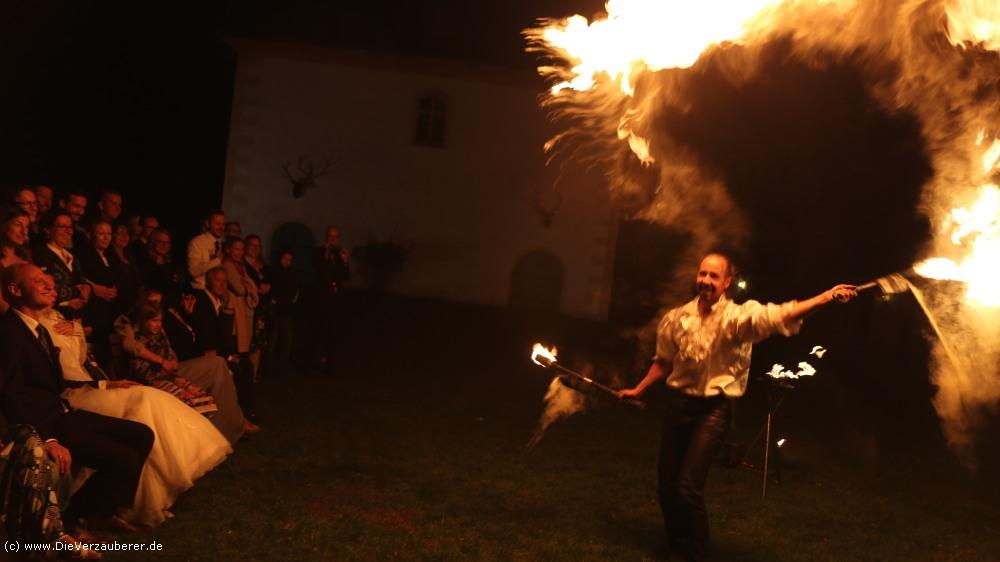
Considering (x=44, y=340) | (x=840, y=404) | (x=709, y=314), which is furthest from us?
(x=840, y=404)

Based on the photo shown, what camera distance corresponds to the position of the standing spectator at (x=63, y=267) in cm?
653

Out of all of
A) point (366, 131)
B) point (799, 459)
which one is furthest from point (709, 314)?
point (366, 131)

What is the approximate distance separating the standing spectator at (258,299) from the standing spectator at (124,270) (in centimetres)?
130

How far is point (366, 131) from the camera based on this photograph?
2348 centimetres

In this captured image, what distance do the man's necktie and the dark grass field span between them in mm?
1198

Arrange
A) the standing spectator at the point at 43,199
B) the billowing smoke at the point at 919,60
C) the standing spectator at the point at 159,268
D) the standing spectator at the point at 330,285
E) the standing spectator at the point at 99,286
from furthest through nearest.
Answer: the standing spectator at the point at 330,285, the standing spectator at the point at 159,268, the standing spectator at the point at 43,199, the standing spectator at the point at 99,286, the billowing smoke at the point at 919,60

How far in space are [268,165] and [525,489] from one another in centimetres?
1846

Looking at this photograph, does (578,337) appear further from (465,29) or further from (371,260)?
(465,29)

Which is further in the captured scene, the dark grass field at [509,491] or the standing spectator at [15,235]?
the standing spectator at [15,235]

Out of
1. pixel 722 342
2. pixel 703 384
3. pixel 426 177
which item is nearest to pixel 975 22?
pixel 722 342

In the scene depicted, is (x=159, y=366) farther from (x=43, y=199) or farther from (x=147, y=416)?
(x=43, y=199)

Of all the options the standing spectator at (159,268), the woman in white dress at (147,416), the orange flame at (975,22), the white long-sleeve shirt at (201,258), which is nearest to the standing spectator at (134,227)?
the standing spectator at (159,268)

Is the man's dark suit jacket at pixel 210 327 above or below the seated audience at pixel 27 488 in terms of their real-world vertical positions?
above

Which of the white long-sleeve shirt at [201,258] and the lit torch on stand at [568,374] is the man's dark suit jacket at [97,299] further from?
the lit torch on stand at [568,374]
